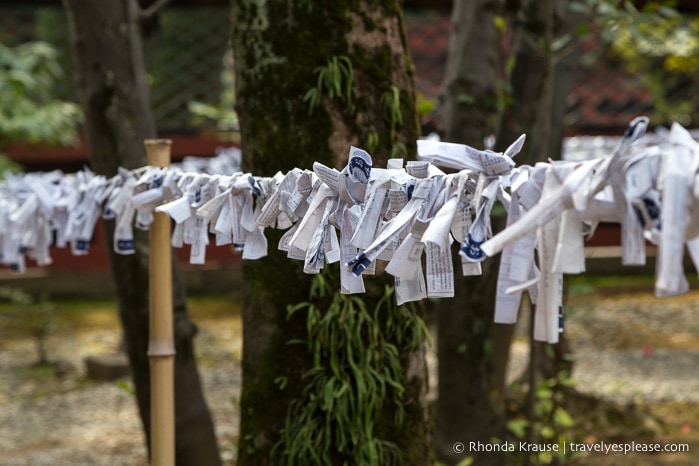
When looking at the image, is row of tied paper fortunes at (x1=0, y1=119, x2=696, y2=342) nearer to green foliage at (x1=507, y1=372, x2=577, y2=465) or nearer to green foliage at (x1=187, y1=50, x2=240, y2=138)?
green foliage at (x1=507, y1=372, x2=577, y2=465)

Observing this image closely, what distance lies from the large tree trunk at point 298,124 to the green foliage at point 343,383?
0.04 metres

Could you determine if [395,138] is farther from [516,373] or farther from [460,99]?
[516,373]

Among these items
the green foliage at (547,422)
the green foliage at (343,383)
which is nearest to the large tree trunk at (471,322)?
the green foliage at (547,422)

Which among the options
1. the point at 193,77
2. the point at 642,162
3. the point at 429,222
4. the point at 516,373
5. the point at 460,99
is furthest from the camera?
the point at 193,77

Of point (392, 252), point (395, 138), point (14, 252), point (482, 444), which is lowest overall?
point (482, 444)

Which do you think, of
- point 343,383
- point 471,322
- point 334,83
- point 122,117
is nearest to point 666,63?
point 471,322

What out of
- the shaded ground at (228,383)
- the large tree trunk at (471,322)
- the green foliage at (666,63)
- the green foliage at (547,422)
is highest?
the green foliage at (666,63)

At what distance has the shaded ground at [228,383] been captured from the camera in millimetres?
3941

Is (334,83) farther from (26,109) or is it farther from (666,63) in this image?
(666,63)

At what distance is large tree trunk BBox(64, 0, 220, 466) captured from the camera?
2.85 metres

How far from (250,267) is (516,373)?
3.08 m

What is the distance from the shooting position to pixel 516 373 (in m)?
4.90

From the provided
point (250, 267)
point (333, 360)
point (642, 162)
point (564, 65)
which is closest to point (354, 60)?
point (250, 267)

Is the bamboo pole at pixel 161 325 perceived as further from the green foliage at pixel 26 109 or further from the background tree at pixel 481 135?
the green foliage at pixel 26 109
